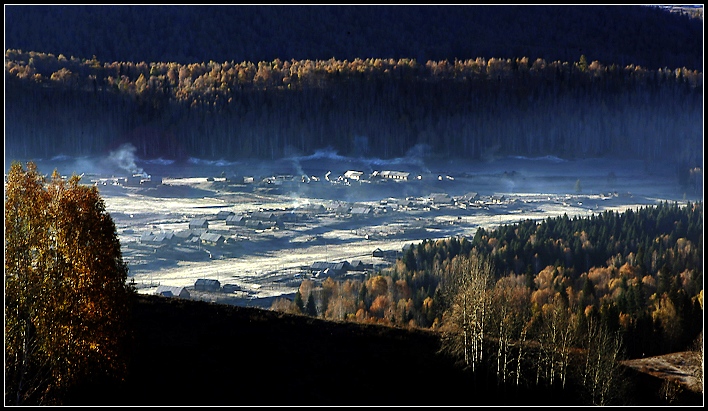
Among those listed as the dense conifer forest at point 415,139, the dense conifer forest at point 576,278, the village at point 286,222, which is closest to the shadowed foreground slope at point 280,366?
the dense conifer forest at point 415,139

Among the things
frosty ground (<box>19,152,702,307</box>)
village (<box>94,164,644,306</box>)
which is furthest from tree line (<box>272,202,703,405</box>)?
frosty ground (<box>19,152,702,307</box>)

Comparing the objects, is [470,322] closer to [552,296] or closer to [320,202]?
[552,296]

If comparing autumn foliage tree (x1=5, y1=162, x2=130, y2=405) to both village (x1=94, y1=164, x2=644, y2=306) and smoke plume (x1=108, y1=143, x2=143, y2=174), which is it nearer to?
village (x1=94, y1=164, x2=644, y2=306)

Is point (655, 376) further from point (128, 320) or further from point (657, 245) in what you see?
point (657, 245)

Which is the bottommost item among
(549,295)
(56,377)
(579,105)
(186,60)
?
(549,295)

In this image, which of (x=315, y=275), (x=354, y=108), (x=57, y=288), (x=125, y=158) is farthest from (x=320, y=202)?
(x=57, y=288)

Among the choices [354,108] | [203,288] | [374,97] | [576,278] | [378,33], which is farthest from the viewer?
[378,33]

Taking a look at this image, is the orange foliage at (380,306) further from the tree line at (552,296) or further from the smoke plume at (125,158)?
the smoke plume at (125,158)

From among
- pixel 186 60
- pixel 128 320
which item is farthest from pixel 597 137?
pixel 128 320
